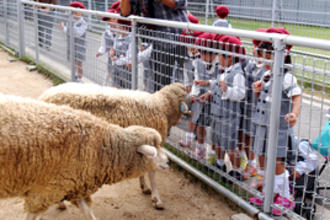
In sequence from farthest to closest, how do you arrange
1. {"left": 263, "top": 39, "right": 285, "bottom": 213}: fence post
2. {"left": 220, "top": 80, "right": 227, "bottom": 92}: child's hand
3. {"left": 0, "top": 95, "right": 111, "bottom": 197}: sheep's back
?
{"left": 220, "top": 80, "right": 227, "bottom": 92}: child's hand → {"left": 263, "top": 39, "right": 285, "bottom": 213}: fence post → {"left": 0, "top": 95, "right": 111, "bottom": 197}: sheep's back

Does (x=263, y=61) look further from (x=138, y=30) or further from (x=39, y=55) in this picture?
(x=39, y=55)

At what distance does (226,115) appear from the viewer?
3.82 metres

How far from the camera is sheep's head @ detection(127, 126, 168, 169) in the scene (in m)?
3.27

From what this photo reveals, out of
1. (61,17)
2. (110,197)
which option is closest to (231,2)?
(61,17)

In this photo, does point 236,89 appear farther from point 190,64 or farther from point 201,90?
point 190,64

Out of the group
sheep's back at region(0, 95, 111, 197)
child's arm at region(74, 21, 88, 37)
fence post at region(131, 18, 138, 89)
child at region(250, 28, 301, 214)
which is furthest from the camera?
child's arm at region(74, 21, 88, 37)

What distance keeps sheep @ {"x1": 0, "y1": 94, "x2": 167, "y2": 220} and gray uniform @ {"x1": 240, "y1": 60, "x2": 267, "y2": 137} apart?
80 cm

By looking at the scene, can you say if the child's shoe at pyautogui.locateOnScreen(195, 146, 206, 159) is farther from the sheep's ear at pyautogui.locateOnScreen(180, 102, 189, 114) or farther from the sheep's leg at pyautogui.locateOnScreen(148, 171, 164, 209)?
the sheep's leg at pyautogui.locateOnScreen(148, 171, 164, 209)

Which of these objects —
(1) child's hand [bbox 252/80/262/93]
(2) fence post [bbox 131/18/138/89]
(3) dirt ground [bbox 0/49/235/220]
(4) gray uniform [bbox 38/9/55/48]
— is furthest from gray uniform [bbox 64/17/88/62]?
(1) child's hand [bbox 252/80/262/93]

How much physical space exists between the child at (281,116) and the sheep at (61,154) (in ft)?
2.78

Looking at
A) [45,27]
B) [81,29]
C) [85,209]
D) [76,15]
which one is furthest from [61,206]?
[45,27]

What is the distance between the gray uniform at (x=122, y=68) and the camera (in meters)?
5.18

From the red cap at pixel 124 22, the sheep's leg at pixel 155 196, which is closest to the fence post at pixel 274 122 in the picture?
the sheep's leg at pixel 155 196

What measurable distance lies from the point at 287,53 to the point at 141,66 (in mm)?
2174
